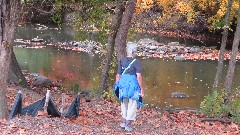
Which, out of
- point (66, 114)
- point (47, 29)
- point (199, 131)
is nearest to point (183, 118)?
point (199, 131)

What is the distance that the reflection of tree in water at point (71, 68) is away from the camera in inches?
709

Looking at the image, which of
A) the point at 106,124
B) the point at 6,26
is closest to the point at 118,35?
the point at 106,124

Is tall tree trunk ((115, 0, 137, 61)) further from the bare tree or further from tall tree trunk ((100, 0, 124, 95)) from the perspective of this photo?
tall tree trunk ((100, 0, 124, 95))

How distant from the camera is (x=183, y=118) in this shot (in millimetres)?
9422

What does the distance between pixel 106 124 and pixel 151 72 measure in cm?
1328

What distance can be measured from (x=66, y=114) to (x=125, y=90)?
5.33 ft

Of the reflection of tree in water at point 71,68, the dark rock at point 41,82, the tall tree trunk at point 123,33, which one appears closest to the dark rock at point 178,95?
the reflection of tree in water at point 71,68

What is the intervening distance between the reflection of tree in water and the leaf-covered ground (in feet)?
23.5

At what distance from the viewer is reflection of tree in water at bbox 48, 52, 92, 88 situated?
59.1 ft

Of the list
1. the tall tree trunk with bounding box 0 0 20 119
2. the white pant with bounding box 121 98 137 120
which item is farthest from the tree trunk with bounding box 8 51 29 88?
the white pant with bounding box 121 98 137 120

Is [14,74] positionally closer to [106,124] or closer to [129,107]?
[106,124]

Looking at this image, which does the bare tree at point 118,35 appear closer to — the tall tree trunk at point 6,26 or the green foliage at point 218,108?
the green foliage at point 218,108

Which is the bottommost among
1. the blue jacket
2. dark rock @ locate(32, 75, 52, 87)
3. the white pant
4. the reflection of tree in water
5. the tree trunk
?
the reflection of tree in water

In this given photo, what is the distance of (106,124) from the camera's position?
24.1 ft
